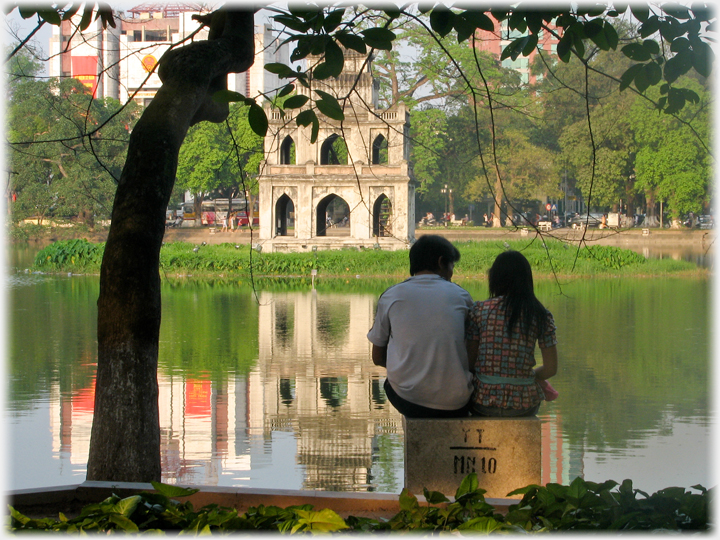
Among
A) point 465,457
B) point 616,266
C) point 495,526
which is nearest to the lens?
point 495,526

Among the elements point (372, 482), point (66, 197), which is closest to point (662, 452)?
point (372, 482)

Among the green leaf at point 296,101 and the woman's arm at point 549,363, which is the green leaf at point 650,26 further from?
the green leaf at point 296,101

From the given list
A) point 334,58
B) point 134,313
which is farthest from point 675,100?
point 134,313

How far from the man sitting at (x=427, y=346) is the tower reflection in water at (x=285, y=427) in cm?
158

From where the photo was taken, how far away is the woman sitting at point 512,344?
423 cm

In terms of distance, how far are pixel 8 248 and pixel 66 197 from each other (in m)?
3.47

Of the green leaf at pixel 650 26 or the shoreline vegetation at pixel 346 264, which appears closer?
the green leaf at pixel 650 26

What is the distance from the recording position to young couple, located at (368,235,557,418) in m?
4.23

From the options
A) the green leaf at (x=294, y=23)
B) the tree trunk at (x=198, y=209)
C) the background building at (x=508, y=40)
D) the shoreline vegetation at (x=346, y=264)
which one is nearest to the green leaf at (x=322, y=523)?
the green leaf at (x=294, y=23)

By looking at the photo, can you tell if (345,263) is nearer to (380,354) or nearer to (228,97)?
(380,354)

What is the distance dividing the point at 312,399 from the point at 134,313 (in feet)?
15.7

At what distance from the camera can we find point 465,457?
423 centimetres

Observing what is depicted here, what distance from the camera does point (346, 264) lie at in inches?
1057

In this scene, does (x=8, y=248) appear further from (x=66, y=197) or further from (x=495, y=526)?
(x=495, y=526)
